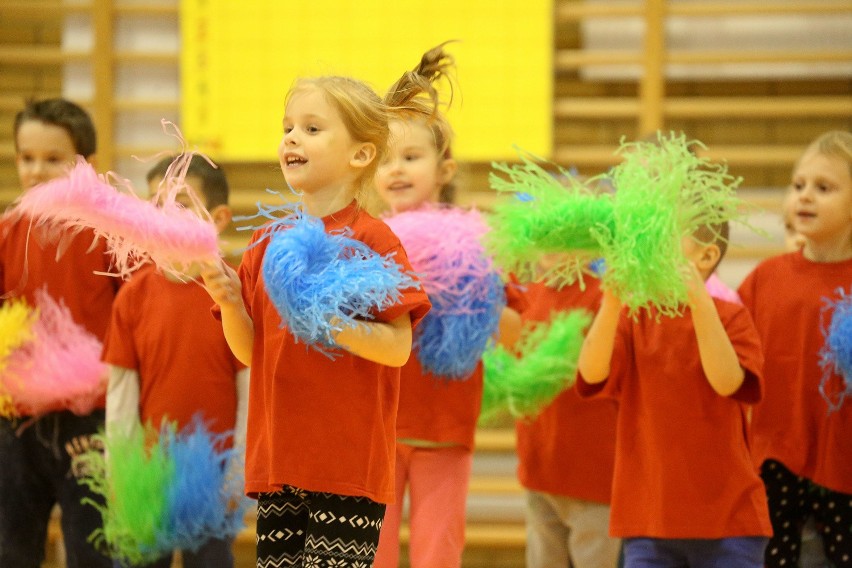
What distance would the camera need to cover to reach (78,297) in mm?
2539

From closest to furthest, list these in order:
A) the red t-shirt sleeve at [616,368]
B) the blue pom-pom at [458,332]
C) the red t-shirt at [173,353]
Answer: the red t-shirt sleeve at [616,368]
the blue pom-pom at [458,332]
the red t-shirt at [173,353]

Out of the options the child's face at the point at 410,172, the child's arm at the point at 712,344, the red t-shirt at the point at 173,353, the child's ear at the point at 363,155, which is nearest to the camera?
the child's ear at the point at 363,155

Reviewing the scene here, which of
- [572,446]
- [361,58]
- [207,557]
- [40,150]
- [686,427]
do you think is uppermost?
[361,58]

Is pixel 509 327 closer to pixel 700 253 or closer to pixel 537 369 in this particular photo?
pixel 537 369

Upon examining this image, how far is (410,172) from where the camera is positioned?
8.08ft

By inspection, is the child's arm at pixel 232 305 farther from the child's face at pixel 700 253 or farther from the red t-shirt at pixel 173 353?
the child's face at pixel 700 253

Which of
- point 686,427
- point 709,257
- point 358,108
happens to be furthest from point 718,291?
point 358,108

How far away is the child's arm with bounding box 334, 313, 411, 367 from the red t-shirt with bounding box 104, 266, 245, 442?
85 cm

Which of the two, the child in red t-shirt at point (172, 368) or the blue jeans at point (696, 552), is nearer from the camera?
the blue jeans at point (696, 552)

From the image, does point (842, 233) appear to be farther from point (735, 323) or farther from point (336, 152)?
point (336, 152)

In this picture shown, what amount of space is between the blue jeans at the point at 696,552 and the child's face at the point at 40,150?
5.59 feet

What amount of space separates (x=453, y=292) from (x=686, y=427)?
22.5 inches

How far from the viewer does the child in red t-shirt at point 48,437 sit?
7.96 ft

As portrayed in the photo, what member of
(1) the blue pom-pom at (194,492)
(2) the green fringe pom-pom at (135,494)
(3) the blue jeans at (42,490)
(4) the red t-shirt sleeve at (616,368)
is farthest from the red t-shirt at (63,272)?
(4) the red t-shirt sleeve at (616,368)
